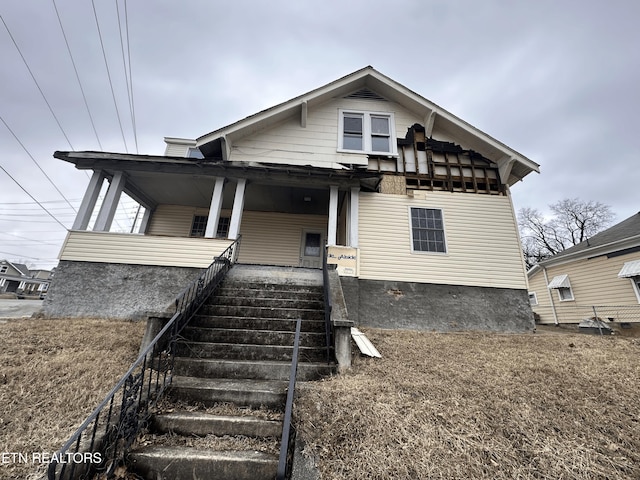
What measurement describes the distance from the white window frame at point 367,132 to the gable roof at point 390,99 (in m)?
0.85

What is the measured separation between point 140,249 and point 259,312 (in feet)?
15.6

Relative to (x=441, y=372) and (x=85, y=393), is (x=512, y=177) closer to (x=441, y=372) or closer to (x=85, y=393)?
(x=441, y=372)

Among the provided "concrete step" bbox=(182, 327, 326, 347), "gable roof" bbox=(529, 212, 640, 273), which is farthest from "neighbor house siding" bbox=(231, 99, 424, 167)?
"gable roof" bbox=(529, 212, 640, 273)

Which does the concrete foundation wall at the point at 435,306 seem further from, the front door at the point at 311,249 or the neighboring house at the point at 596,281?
the neighboring house at the point at 596,281

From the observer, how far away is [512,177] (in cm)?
950

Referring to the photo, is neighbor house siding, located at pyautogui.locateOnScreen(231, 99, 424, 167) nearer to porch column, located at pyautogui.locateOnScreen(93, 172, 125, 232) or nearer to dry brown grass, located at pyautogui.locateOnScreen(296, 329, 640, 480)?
porch column, located at pyautogui.locateOnScreen(93, 172, 125, 232)

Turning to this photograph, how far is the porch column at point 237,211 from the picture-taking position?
7.90 meters

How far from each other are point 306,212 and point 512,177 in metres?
7.70

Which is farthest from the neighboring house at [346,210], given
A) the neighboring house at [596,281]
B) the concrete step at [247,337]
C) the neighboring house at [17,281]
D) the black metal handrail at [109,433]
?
the neighboring house at [17,281]

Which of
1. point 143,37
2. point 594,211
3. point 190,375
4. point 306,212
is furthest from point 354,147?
point 594,211

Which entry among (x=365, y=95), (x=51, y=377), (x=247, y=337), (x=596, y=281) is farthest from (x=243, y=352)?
(x=596, y=281)

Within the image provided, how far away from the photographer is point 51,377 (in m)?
3.38

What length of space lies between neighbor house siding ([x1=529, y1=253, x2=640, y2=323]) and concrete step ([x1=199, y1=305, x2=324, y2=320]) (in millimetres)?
14800

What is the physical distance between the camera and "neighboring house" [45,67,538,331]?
24.7ft
